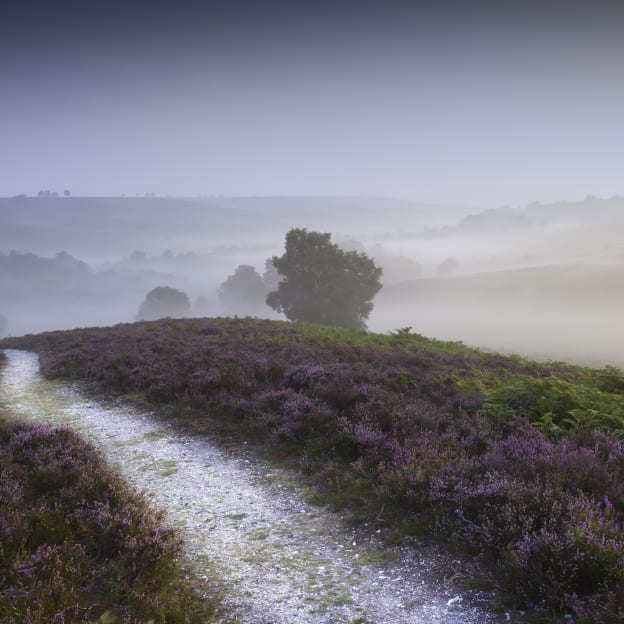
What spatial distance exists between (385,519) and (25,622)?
426cm

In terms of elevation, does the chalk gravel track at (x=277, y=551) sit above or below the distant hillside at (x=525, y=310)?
above

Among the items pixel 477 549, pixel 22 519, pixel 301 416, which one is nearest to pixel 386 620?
pixel 477 549

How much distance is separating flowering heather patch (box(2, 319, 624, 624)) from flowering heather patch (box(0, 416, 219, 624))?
2952 mm

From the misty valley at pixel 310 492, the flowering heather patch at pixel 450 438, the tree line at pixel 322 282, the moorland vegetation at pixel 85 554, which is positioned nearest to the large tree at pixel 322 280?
the tree line at pixel 322 282

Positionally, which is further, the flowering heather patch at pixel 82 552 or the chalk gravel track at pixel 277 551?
the chalk gravel track at pixel 277 551

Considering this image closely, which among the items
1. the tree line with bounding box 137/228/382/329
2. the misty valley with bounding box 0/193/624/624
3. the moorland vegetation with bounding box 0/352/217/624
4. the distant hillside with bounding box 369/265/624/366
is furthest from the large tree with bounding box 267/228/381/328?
the moorland vegetation with bounding box 0/352/217/624

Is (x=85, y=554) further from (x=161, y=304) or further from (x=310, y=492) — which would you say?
(x=161, y=304)

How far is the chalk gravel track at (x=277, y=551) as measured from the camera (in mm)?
4273

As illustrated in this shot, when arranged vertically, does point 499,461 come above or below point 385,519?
above

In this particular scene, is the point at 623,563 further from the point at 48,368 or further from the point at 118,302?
the point at 118,302

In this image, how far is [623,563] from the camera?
3.95 meters

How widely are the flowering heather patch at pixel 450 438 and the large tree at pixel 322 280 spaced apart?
1329 inches

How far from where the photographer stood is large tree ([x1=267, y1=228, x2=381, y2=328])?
165 feet

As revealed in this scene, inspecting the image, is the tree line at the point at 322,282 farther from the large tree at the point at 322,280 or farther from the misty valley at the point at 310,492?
the misty valley at the point at 310,492
